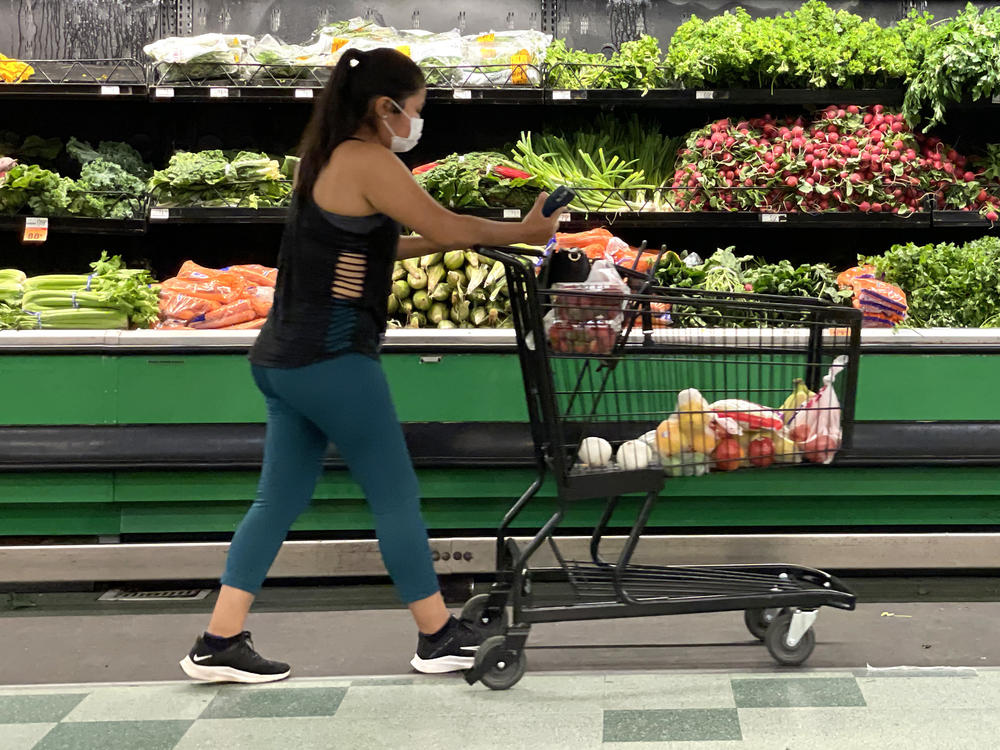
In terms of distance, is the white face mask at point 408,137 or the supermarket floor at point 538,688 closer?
the supermarket floor at point 538,688

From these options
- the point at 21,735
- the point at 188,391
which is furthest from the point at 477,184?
the point at 21,735

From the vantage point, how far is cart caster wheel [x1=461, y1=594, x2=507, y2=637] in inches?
126

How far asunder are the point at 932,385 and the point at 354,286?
2.17 metres

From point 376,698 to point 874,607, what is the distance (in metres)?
1.71

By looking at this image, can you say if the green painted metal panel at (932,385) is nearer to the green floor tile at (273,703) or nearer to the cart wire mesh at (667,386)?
the cart wire mesh at (667,386)

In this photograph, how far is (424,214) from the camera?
272 centimetres

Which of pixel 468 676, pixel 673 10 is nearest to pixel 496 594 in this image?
pixel 468 676

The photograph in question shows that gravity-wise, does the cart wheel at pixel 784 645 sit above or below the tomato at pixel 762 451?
below

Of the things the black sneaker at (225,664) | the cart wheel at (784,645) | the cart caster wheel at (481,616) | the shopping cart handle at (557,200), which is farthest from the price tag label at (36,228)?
the cart wheel at (784,645)

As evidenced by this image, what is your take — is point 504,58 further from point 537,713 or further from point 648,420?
point 537,713

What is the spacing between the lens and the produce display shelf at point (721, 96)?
14.4 feet

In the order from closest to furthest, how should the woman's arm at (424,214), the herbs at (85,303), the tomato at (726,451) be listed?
1. the woman's arm at (424,214)
2. the tomato at (726,451)
3. the herbs at (85,303)

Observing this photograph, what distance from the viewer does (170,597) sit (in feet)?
12.9

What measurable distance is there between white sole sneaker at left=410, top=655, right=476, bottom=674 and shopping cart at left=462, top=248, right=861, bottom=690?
4.2 inches
